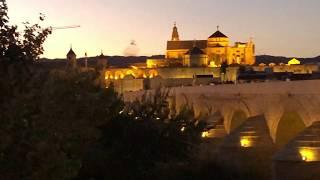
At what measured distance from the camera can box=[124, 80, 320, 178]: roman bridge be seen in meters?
14.3

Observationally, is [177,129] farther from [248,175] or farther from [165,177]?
[248,175]

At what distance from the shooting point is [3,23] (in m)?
3.85

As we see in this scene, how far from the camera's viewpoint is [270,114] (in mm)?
17812

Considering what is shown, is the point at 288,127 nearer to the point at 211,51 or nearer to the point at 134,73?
the point at 134,73

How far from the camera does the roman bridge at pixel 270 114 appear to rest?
1427 cm

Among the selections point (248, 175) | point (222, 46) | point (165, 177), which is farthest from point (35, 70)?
point (222, 46)

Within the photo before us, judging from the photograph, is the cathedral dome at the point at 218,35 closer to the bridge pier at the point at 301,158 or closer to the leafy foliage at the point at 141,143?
the bridge pier at the point at 301,158

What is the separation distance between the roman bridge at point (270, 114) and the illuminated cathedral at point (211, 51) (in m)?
47.6

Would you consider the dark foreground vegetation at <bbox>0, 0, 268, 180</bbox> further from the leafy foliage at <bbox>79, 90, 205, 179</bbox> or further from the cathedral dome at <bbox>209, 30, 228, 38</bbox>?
the cathedral dome at <bbox>209, 30, 228, 38</bbox>

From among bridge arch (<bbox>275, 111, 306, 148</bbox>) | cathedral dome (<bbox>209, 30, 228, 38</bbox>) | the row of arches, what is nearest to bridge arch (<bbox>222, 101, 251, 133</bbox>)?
bridge arch (<bbox>275, 111, 306, 148</bbox>)

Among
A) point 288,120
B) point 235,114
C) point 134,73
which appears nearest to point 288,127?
point 288,120

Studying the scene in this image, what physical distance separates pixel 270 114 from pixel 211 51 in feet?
194

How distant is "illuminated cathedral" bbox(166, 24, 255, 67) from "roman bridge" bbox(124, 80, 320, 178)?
156 ft

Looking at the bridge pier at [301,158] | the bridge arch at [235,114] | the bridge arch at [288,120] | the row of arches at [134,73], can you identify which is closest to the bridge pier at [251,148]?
the bridge arch at [288,120]
